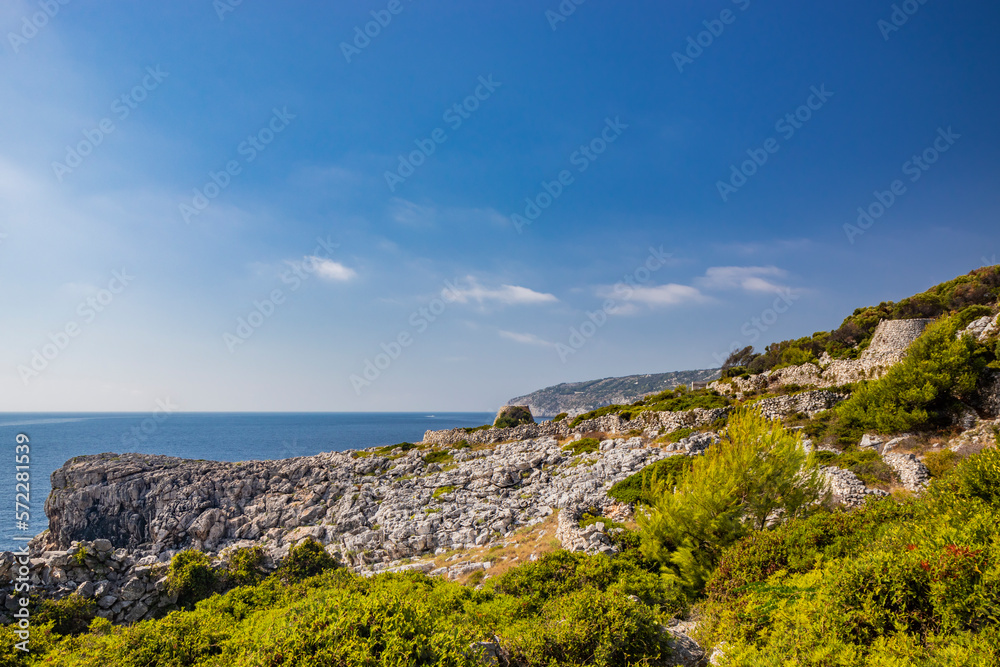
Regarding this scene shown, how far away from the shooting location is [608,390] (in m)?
160

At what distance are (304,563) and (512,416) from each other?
36.6 meters

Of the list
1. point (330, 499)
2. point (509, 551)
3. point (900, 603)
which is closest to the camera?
point (900, 603)

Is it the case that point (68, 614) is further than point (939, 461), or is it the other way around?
point (939, 461)

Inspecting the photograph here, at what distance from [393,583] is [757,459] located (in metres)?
10.2

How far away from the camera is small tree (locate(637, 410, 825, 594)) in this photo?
11109 millimetres

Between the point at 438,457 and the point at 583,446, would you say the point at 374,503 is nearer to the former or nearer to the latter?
the point at 438,457

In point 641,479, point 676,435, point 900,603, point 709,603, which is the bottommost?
point 641,479

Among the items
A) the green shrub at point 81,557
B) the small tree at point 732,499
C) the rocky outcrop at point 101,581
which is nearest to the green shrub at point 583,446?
the small tree at point 732,499

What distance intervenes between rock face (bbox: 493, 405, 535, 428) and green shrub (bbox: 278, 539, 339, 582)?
33.0 metres

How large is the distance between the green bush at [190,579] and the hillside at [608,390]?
355 ft

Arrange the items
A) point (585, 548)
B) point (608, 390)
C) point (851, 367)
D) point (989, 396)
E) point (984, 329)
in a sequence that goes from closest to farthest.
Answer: point (585, 548), point (989, 396), point (984, 329), point (851, 367), point (608, 390)

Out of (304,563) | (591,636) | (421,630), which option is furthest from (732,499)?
(304,563)

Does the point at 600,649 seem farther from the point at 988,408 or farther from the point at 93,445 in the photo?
the point at 93,445

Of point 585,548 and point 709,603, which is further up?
point 709,603
